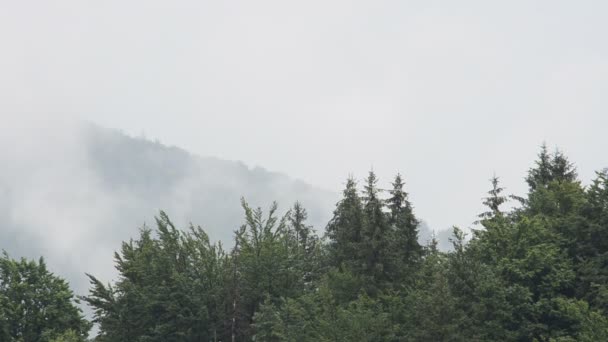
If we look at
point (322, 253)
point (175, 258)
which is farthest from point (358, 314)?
point (322, 253)

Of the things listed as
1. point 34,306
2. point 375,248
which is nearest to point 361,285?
point 375,248

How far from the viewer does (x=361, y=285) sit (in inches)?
1470

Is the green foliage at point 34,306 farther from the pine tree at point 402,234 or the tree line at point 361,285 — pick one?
the pine tree at point 402,234

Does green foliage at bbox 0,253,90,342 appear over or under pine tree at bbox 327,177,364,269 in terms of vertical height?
under

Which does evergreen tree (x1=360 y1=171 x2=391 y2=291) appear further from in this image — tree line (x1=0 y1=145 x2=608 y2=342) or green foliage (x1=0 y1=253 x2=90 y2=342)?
green foliage (x1=0 y1=253 x2=90 y2=342)

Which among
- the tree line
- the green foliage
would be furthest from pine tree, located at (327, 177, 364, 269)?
the green foliage

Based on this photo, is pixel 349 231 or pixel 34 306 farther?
pixel 34 306

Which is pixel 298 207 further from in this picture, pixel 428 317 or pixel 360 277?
pixel 428 317

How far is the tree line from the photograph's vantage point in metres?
30.7

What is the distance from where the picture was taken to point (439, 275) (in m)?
28.2

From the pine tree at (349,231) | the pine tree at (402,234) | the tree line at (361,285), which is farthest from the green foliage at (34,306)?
the pine tree at (402,234)

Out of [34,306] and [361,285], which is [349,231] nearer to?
[361,285]

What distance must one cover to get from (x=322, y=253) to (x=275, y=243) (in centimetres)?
921

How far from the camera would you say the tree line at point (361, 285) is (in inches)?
1208
